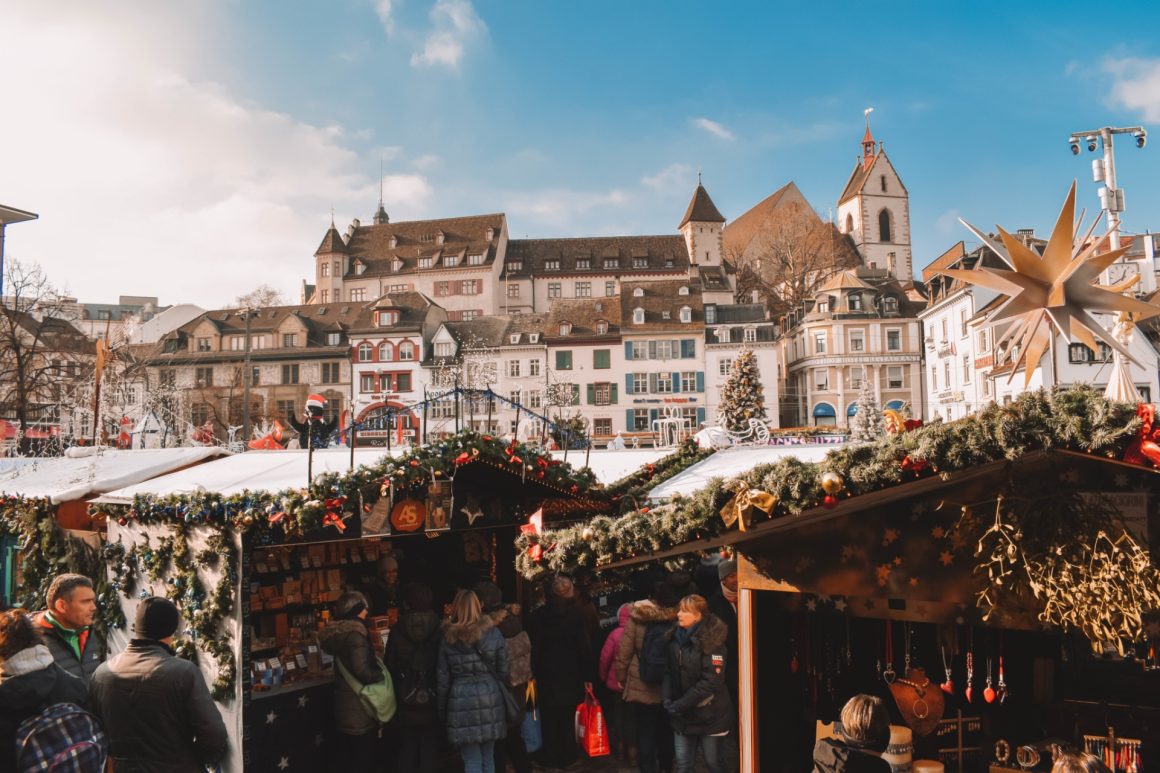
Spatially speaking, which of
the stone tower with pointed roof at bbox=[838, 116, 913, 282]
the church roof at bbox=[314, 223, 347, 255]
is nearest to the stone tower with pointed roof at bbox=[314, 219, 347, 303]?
the church roof at bbox=[314, 223, 347, 255]

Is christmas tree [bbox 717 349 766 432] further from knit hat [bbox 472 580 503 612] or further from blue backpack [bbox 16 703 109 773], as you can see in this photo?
blue backpack [bbox 16 703 109 773]

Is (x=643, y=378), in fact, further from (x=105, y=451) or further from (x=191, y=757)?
(x=191, y=757)

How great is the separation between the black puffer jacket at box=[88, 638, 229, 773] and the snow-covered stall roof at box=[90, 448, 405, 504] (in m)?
2.51

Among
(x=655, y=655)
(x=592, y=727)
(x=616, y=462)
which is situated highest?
(x=616, y=462)

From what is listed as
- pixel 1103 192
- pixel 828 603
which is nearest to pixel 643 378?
pixel 1103 192

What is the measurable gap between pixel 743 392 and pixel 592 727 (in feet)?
134

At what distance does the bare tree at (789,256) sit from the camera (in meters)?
70.9

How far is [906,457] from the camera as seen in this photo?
13.6 feet

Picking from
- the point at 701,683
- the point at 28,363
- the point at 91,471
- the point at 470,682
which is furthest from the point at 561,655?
the point at 28,363

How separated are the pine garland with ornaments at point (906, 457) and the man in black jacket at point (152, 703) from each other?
2483 mm

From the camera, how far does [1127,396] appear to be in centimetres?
514

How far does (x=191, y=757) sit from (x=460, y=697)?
208 cm

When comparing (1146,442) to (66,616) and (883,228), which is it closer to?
(66,616)

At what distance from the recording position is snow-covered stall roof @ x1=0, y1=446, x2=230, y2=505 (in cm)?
819
